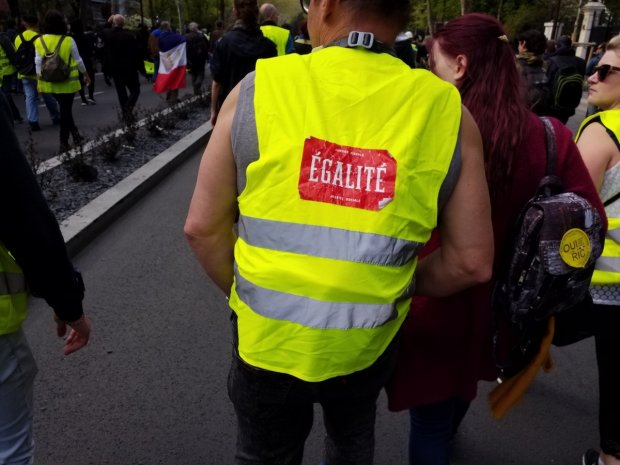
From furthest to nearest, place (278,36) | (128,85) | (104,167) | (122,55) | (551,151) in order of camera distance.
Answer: (128,85) → (122,55) → (104,167) → (278,36) → (551,151)

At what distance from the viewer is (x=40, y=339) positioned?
3475 mm

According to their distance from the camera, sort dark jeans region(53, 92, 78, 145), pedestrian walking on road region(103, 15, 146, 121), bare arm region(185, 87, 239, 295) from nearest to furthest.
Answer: bare arm region(185, 87, 239, 295) → dark jeans region(53, 92, 78, 145) → pedestrian walking on road region(103, 15, 146, 121)

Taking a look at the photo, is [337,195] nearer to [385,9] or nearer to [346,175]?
[346,175]

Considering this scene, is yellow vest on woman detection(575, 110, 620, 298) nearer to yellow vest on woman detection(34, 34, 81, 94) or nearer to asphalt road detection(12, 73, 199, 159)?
asphalt road detection(12, 73, 199, 159)

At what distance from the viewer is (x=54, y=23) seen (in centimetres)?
759

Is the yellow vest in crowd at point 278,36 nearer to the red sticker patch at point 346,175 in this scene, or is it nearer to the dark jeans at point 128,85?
the dark jeans at point 128,85

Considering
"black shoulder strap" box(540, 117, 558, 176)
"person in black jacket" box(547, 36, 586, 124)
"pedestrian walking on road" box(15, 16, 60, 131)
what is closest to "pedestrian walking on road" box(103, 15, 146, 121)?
"pedestrian walking on road" box(15, 16, 60, 131)

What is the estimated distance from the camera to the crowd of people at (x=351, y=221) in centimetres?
124

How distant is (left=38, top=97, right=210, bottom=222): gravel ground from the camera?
5.54 metres

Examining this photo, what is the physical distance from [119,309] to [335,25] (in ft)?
9.96

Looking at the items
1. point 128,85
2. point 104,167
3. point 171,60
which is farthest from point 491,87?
point 171,60

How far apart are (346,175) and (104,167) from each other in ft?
20.8

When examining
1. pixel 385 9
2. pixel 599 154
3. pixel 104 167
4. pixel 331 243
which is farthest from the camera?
pixel 104 167

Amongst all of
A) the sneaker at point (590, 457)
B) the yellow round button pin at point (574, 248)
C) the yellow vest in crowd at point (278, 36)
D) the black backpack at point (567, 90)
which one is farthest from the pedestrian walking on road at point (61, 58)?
the yellow round button pin at point (574, 248)
